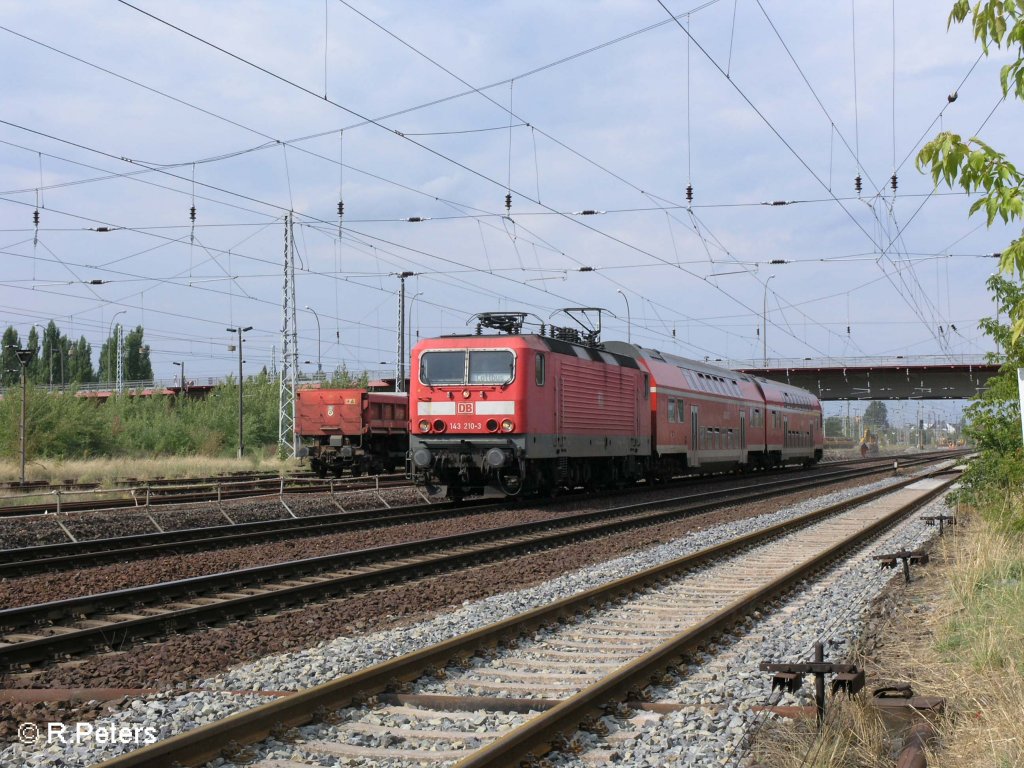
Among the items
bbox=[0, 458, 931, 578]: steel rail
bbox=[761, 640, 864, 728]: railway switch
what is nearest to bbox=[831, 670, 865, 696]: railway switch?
bbox=[761, 640, 864, 728]: railway switch

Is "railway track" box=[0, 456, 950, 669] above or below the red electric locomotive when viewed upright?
below

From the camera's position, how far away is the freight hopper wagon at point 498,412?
1975 centimetres

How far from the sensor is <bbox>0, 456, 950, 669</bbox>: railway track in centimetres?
822

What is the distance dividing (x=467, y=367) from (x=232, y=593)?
1019 cm

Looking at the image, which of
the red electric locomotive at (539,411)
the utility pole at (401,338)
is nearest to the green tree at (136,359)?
the utility pole at (401,338)

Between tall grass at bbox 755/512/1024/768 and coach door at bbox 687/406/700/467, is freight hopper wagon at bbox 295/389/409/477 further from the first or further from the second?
tall grass at bbox 755/512/1024/768

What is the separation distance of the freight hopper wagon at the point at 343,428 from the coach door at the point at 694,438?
35.3ft

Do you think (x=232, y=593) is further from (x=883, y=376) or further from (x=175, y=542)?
(x=883, y=376)

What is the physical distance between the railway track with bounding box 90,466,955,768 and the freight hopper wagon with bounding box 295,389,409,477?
78.1 feet

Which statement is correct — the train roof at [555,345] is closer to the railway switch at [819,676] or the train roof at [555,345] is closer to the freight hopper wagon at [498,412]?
the freight hopper wagon at [498,412]

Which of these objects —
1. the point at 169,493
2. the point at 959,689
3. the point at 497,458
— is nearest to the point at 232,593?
the point at 959,689

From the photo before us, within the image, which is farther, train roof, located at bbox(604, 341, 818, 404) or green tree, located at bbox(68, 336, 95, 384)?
green tree, located at bbox(68, 336, 95, 384)

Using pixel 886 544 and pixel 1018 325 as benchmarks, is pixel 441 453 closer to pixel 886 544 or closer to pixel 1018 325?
pixel 886 544

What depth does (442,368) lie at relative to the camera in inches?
812
